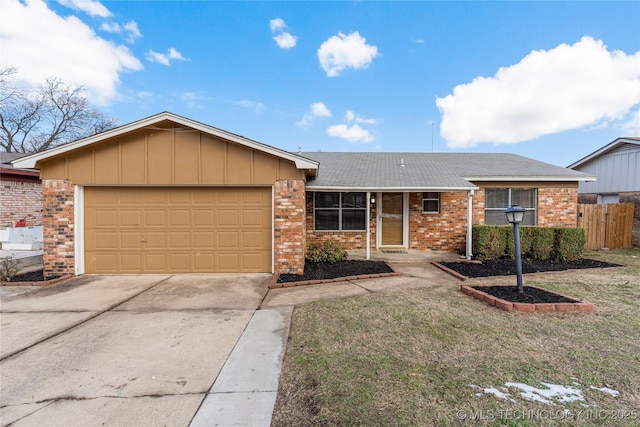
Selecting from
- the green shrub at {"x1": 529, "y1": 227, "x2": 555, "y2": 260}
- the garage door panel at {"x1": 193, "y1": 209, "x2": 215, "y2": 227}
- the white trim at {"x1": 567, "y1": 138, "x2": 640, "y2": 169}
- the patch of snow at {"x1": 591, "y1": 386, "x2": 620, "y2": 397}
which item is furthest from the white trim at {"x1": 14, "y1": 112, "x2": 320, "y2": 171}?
→ the white trim at {"x1": 567, "y1": 138, "x2": 640, "y2": 169}

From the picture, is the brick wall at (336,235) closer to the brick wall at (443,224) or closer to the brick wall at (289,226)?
the brick wall at (443,224)

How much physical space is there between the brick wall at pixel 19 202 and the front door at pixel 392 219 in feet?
41.4

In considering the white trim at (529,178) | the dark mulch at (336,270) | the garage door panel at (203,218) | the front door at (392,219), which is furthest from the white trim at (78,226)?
the white trim at (529,178)

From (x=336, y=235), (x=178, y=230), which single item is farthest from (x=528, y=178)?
(x=178, y=230)

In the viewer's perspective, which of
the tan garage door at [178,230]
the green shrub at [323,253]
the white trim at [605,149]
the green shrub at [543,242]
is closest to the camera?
the tan garage door at [178,230]

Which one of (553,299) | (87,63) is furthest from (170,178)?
(87,63)

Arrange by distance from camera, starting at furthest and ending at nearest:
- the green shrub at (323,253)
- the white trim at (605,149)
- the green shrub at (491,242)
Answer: the white trim at (605,149), the green shrub at (491,242), the green shrub at (323,253)

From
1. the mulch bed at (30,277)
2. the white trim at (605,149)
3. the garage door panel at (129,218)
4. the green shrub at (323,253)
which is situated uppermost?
the white trim at (605,149)

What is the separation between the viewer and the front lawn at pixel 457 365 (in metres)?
2.29

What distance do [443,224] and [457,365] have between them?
8061 millimetres

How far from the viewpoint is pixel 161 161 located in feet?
23.0

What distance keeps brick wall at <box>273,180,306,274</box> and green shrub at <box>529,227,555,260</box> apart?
7.20 metres

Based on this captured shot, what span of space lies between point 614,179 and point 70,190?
20.7 metres

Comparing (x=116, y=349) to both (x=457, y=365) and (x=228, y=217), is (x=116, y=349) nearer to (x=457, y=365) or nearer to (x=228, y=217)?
(x=457, y=365)
